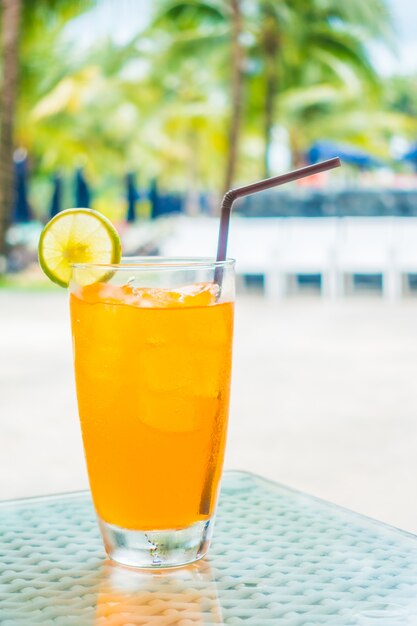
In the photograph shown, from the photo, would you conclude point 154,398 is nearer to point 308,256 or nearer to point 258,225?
point 308,256

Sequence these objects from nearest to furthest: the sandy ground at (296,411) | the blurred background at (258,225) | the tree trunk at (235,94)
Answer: the sandy ground at (296,411) < the blurred background at (258,225) < the tree trunk at (235,94)

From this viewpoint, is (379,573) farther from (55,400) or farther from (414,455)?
(55,400)

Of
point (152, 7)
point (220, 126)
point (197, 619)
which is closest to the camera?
point (197, 619)

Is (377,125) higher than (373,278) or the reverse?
higher

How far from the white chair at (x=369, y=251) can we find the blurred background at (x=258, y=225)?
2cm

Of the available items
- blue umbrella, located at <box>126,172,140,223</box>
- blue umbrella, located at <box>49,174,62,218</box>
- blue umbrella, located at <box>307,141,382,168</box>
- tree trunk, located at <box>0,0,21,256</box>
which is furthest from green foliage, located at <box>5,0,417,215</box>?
blue umbrella, located at <box>126,172,140,223</box>

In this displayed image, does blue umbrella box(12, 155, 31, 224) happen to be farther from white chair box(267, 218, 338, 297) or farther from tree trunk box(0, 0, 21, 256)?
white chair box(267, 218, 338, 297)

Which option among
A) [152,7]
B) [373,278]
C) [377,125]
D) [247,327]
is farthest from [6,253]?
[377,125]

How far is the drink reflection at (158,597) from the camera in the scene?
663mm

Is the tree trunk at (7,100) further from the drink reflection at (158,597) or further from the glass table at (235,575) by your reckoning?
the drink reflection at (158,597)

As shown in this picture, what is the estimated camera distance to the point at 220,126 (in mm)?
22969

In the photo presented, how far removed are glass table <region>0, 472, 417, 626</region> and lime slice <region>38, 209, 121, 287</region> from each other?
25 centimetres

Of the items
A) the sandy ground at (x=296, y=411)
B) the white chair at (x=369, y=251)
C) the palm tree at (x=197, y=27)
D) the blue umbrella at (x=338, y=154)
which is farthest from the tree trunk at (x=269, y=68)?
the sandy ground at (x=296, y=411)

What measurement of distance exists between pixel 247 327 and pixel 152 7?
38.7ft
